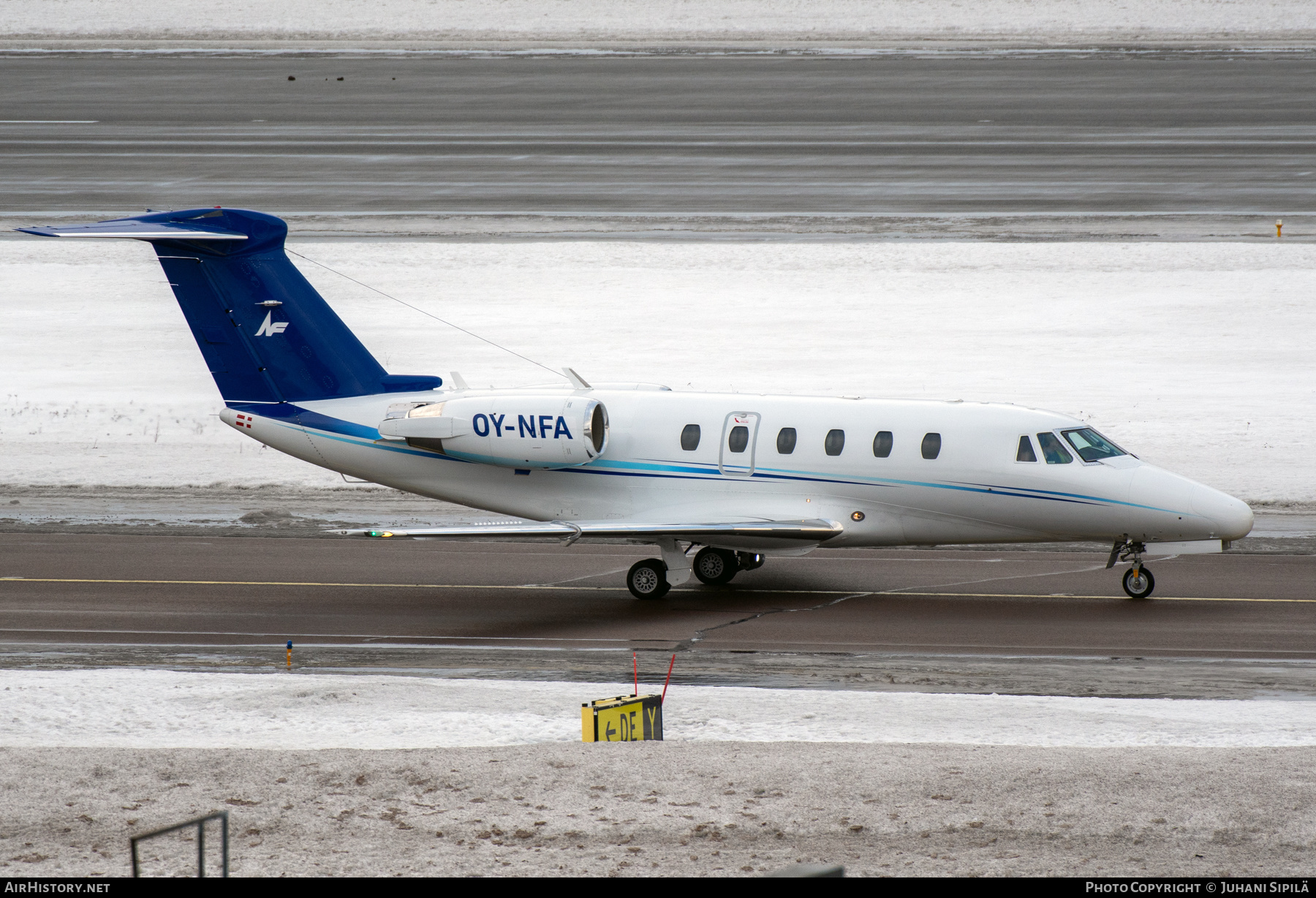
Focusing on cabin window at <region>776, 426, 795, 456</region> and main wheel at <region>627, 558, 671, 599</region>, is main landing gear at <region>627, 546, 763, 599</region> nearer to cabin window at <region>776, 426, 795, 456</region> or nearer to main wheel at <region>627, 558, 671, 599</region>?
main wheel at <region>627, 558, 671, 599</region>

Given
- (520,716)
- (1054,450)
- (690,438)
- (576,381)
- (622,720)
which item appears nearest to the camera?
(622,720)

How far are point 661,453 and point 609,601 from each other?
2.18 meters

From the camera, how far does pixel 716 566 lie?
23688 mm

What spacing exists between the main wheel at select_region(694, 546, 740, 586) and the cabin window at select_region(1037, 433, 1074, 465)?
4679 mm

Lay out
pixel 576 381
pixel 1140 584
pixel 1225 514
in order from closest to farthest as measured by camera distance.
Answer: pixel 1225 514 → pixel 1140 584 → pixel 576 381

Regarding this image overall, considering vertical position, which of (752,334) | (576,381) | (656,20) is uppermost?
(656,20)

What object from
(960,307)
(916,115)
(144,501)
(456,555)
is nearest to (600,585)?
(456,555)

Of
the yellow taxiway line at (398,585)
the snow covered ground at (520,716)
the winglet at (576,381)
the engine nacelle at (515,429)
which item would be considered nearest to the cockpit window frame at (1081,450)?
the yellow taxiway line at (398,585)

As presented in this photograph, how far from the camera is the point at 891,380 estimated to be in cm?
3459

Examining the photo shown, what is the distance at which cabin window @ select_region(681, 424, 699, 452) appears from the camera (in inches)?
901

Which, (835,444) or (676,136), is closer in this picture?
(835,444)

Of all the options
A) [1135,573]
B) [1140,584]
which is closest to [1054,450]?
[1135,573]

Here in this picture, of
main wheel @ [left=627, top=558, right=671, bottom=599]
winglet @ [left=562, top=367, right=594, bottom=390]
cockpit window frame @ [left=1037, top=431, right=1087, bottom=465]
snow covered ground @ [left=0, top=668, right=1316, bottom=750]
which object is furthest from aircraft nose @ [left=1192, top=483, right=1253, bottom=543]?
winglet @ [left=562, top=367, right=594, bottom=390]

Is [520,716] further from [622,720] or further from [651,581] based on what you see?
[651,581]
